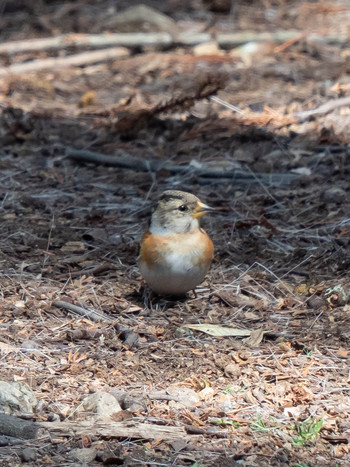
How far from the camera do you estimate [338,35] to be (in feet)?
33.9

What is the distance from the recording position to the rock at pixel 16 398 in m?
3.63

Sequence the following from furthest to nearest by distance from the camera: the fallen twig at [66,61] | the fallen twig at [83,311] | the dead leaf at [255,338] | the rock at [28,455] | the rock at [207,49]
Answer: the rock at [207,49] < the fallen twig at [66,61] < the fallen twig at [83,311] < the dead leaf at [255,338] < the rock at [28,455]

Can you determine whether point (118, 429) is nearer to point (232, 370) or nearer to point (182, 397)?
point (182, 397)

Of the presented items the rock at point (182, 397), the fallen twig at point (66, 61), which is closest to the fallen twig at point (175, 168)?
the fallen twig at point (66, 61)

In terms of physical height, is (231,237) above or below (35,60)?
above

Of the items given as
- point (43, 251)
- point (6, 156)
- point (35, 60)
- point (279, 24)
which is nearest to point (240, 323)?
point (43, 251)

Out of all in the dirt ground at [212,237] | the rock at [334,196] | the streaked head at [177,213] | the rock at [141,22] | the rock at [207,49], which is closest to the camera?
the dirt ground at [212,237]

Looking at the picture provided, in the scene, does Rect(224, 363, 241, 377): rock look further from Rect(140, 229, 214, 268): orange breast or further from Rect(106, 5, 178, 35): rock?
Rect(106, 5, 178, 35): rock

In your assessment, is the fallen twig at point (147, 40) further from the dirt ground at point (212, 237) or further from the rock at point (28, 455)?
the rock at point (28, 455)

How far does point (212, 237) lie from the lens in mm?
5812

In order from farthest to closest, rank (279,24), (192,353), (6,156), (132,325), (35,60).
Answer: (279,24) → (35,60) → (6,156) → (132,325) → (192,353)

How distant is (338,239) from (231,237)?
32.1 inches

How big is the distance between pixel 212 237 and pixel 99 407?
2411mm

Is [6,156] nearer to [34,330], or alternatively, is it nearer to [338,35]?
[34,330]
